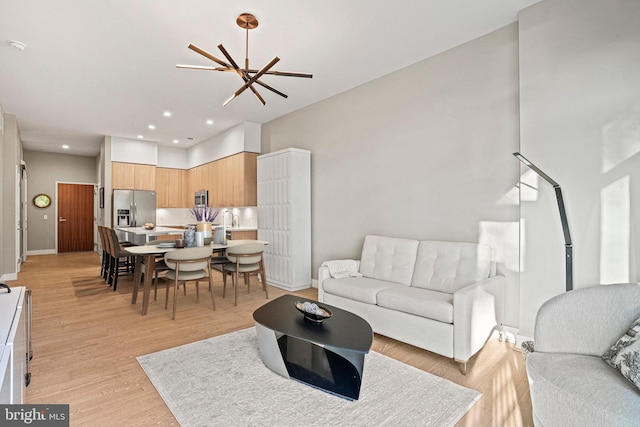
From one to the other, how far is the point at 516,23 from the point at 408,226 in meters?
2.28

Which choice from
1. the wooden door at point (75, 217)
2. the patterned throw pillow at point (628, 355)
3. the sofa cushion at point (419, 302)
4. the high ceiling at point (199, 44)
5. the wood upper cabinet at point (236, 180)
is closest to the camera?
the patterned throw pillow at point (628, 355)

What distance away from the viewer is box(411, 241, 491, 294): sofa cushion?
3.02 metres

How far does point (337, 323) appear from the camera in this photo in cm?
236

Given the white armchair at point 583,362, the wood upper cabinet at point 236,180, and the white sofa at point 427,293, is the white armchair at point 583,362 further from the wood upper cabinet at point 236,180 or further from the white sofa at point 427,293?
the wood upper cabinet at point 236,180

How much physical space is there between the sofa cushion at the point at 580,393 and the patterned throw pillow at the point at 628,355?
0.04 metres

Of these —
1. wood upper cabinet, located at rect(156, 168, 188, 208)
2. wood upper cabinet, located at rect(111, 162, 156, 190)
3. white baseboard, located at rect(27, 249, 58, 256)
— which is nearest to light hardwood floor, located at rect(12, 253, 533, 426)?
wood upper cabinet, located at rect(111, 162, 156, 190)

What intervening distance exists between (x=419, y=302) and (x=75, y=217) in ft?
36.2

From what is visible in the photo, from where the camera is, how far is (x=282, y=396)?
2.13 meters

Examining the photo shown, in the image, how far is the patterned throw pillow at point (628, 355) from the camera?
1.43 metres

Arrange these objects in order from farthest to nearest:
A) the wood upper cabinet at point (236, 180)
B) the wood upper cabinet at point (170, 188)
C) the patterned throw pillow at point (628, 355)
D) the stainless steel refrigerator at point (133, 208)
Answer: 1. the wood upper cabinet at point (170, 188)
2. the stainless steel refrigerator at point (133, 208)
3. the wood upper cabinet at point (236, 180)
4. the patterned throw pillow at point (628, 355)

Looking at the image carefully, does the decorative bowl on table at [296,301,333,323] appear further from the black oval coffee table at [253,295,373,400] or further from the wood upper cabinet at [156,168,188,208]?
the wood upper cabinet at [156,168,188,208]

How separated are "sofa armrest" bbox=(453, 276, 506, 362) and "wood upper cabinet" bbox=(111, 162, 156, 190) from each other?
25.5ft

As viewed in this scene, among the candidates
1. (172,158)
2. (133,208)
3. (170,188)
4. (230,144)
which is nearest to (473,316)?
(230,144)

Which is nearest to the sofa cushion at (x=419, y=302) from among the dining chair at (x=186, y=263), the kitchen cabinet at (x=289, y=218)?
the dining chair at (x=186, y=263)
